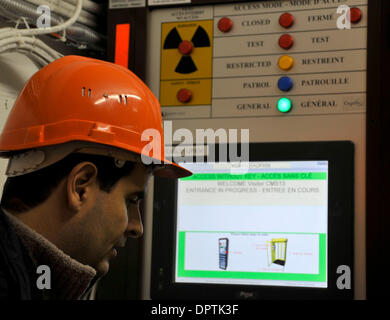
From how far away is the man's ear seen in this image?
1.14 m

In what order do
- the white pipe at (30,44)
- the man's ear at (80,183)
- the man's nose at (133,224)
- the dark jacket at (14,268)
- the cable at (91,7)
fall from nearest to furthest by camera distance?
the dark jacket at (14,268)
the man's ear at (80,183)
the man's nose at (133,224)
the white pipe at (30,44)
the cable at (91,7)

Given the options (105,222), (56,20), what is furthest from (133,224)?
(56,20)

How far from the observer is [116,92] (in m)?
1.28

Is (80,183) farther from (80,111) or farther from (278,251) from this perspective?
(278,251)

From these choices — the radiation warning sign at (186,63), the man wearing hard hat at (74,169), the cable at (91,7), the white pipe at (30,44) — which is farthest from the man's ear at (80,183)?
the cable at (91,7)

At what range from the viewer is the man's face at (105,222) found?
3.84 feet

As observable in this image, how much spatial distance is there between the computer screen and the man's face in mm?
545

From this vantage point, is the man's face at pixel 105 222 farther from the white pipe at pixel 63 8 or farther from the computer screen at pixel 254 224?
the white pipe at pixel 63 8

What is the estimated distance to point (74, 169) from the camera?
3.78 feet

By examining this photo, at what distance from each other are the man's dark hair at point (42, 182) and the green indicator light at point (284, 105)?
691 millimetres

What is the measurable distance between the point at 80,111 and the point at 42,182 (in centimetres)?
17

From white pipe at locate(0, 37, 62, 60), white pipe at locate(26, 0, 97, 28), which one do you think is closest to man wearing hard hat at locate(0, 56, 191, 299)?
white pipe at locate(0, 37, 62, 60)
